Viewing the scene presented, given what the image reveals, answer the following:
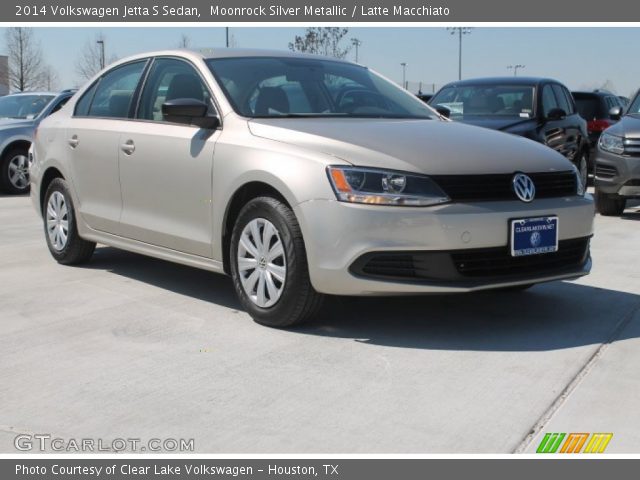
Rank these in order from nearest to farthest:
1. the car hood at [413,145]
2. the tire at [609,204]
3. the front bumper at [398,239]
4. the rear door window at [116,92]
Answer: the front bumper at [398,239] < the car hood at [413,145] < the rear door window at [116,92] < the tire at [609,204]

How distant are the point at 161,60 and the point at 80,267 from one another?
179 cm

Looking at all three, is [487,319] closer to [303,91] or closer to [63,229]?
[303,91]

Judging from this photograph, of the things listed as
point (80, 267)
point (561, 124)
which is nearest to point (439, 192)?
point (80, 267)

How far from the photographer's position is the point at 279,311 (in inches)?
190

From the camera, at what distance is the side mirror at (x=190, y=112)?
5.20m

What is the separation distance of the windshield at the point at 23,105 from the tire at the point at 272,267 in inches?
378

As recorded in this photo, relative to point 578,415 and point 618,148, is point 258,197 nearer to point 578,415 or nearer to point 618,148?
point 578,415

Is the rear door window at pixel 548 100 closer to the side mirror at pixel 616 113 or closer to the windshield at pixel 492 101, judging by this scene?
the windshield at pixel 492 101

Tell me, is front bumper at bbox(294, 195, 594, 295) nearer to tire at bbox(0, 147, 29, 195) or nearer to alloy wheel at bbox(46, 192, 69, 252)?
alloy wheel at bbox(46, 192, 69, 252)

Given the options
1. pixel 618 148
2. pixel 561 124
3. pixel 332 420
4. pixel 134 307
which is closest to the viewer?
pixel 332 420

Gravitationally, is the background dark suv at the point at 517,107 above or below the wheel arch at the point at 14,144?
above

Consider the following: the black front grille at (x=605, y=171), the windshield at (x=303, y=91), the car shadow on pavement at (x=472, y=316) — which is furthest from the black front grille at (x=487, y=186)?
the black front grille at (x=605, y=171)

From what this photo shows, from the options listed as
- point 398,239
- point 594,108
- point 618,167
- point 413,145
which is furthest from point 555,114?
point 398,239

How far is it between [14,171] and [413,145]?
32.4 feet
